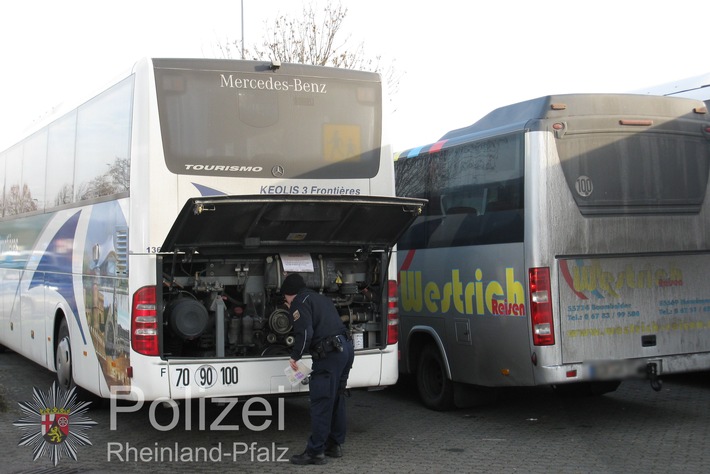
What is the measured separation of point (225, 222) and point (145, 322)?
1.17m

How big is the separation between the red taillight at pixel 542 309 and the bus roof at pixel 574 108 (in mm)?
1547

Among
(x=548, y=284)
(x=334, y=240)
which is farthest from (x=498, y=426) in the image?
(x=334, y=240)

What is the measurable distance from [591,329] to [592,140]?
193 cm

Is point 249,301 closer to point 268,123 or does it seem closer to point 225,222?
point 225,222

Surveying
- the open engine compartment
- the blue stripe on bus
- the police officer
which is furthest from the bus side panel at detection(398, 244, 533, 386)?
the blue stripe on bus

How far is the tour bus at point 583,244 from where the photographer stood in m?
8.59

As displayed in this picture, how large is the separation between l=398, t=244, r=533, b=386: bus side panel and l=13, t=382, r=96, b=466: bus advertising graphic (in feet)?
13.5

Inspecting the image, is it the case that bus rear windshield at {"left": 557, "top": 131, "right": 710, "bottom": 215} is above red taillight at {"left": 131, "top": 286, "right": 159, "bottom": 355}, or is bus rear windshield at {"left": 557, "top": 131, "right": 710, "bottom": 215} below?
→ above

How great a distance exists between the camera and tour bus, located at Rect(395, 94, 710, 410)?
338 inches

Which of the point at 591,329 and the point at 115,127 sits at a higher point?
the point at 115,127

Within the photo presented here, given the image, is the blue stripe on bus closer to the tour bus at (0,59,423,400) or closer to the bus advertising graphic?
the tour bus at (0,59,423,400)

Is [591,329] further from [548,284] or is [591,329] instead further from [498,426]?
[498,426]

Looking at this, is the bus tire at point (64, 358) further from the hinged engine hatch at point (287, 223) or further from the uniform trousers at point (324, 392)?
the uniform trousers at point (324, 392)

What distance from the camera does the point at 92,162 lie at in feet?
30.3
